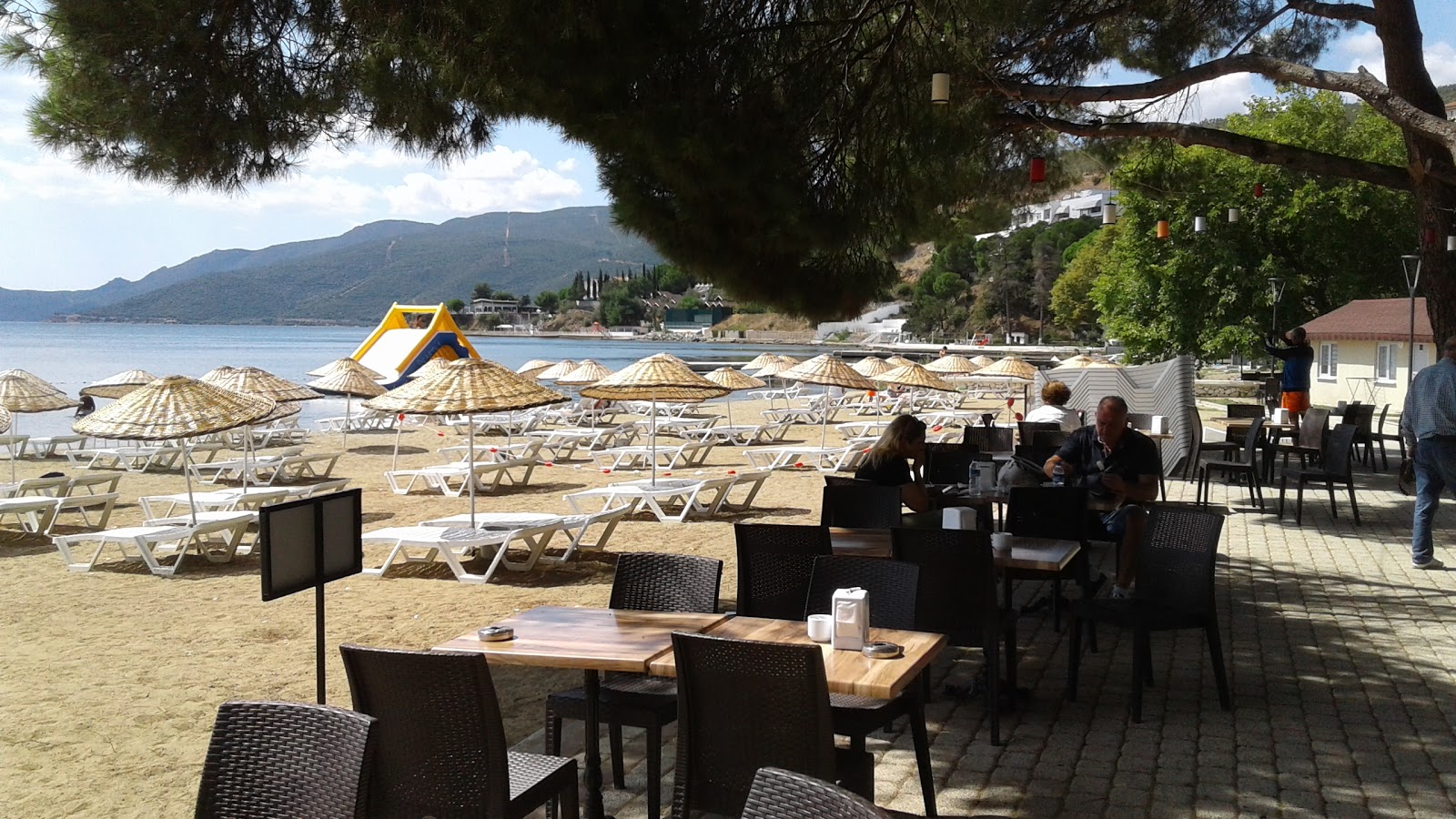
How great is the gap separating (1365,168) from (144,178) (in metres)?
7.45

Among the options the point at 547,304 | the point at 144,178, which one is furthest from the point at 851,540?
the point at 547,304

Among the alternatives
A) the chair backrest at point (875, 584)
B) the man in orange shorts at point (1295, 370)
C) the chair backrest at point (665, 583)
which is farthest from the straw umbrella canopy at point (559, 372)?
the chair backrest at point (875, 584)

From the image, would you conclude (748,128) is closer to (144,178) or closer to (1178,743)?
(144,178)

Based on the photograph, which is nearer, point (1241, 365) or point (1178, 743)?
point (1178, 743)

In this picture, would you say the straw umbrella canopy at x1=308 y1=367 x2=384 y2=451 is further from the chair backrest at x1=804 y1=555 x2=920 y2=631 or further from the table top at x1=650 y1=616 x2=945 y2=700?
the table top at x1=650 y1=616 x2=945 y2=700

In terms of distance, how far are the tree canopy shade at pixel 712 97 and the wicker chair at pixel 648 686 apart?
262cm

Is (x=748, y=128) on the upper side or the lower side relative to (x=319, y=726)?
upper

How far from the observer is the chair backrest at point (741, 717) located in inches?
113

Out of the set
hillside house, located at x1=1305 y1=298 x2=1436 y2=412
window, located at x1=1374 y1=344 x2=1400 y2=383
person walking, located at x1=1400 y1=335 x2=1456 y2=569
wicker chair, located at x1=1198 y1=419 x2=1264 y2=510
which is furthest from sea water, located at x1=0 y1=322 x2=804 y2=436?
person walking, located at x1=1400 y1=335 x2=1456 y2=569

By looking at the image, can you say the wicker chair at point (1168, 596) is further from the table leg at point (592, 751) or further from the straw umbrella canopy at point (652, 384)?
the straw umbrella canopy at point (652, 384)

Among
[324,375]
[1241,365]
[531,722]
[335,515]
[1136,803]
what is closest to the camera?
[1136,803]

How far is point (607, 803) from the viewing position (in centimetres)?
394

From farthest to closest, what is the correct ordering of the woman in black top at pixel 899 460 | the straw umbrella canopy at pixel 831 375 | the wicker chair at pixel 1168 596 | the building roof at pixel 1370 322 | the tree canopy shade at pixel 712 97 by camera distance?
the building roof at pixel 1370 322, the straw umbrella canopy at pixel 831 375, the woman in black top at pixel 899 460, the tree canopy shade at pixel 712 97, the wicker chair at pixel 1168 596

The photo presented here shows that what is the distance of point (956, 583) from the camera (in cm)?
460
